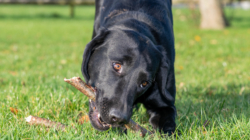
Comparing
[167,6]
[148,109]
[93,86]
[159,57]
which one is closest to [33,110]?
[93,86]

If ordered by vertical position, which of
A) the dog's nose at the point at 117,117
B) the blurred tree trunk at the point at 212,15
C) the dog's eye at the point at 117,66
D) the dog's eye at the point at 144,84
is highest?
the dog's eye at the point at 117,66

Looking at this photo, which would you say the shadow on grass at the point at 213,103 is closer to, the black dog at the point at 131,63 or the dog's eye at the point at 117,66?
the black dog at the point at 131,63

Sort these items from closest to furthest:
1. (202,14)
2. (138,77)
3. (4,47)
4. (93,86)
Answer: (138,77) < (93,86) < (4,47) < (202,14)

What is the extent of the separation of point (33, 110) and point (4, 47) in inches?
182

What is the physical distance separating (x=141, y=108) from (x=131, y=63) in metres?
0.97

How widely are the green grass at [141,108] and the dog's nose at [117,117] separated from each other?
0.21 meters

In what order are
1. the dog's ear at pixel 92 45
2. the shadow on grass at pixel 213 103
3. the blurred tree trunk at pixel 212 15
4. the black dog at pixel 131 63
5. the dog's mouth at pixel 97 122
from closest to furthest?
1. the black dog at pixel 131 63
2. the dog's mouth at pixel 97 122
3. the dog's ear at pixel 92 45
4. the shadow on grass at pixel 213 103
5. the blurred tree trunk at pixel 212 15

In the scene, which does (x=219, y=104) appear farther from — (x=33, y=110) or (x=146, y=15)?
(x=33, y=110)

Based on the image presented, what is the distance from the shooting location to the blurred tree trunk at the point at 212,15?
9.88m

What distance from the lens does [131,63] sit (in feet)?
7.11

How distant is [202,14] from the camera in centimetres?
1025

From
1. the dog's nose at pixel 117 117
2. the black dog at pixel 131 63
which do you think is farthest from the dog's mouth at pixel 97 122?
the dog's nose at pixel 117 117

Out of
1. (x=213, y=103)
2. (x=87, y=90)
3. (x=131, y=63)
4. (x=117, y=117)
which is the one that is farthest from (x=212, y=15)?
(x=117, y=117)

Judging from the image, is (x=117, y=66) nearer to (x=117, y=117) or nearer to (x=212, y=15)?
(x=117, y=117)
